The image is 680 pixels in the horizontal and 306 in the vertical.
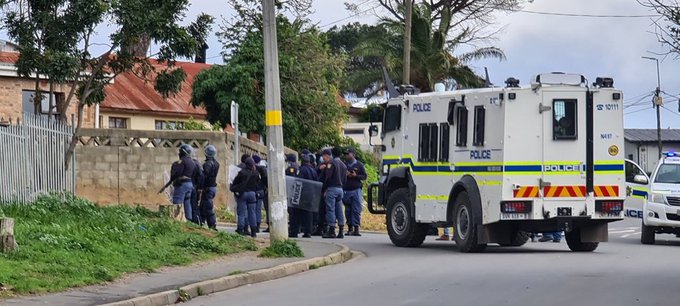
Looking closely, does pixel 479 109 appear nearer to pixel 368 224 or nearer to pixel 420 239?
pixel 420 239

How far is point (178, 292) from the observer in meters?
13.8

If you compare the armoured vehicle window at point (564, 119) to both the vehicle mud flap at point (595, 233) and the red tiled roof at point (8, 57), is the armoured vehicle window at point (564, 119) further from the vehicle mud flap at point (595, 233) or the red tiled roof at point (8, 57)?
the red tiled roof at point (8, 57)

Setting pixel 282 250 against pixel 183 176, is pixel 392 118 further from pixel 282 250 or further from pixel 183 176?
pixel 282 250

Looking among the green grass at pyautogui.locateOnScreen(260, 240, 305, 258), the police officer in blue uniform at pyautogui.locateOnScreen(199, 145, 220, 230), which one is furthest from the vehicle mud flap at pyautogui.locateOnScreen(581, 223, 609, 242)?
the police officer in blue uniform at pyautogui.locateOnScreen(199, 145, 220, 230)

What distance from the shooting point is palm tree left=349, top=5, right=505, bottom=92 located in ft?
151

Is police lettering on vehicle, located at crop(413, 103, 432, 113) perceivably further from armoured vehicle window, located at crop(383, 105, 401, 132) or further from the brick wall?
the brick wall

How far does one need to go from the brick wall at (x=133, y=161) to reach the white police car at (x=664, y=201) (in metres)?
11.6

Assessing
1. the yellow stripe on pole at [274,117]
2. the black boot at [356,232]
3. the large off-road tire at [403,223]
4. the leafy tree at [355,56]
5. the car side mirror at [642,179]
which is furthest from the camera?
the leafy tree at [355,56]

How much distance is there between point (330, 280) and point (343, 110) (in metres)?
28.2

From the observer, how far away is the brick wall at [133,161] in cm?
3175

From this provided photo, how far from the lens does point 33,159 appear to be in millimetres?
21234

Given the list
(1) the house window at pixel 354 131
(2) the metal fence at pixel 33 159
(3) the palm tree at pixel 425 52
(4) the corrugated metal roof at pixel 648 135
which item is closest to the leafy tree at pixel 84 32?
(2) the metal fence at pixel 33 159

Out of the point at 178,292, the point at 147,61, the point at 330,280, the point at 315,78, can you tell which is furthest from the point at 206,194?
the point at 315,78

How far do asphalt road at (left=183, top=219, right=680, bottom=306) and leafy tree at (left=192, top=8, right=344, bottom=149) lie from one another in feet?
66.5
